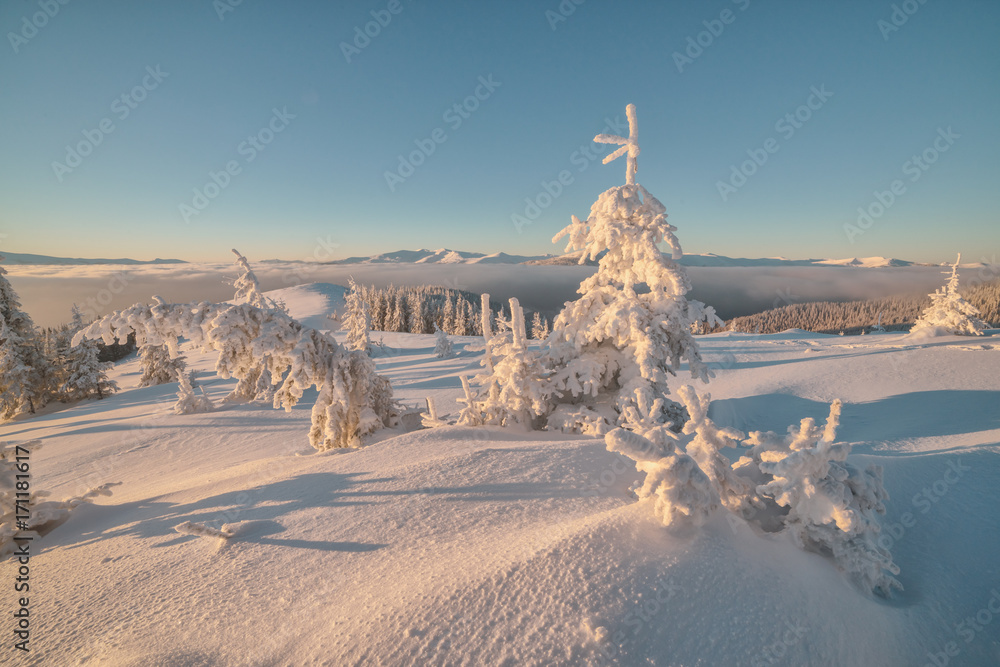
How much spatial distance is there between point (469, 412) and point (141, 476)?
26.9ft

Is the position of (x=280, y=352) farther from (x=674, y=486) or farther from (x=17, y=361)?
(x=17, y=361)

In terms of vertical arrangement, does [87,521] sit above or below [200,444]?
above

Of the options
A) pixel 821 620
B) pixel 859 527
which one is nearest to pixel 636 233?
pixel 859 527

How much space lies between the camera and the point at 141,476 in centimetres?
890

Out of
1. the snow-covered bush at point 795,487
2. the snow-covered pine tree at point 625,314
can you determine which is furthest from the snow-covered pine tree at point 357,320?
the snow-covered bush at point 795,487

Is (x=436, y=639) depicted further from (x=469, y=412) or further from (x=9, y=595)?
(x=469, y=412)

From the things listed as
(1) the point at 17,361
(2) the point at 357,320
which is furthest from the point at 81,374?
(2) the point at 357,320

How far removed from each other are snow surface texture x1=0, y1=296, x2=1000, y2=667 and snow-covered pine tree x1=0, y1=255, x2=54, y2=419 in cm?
2752

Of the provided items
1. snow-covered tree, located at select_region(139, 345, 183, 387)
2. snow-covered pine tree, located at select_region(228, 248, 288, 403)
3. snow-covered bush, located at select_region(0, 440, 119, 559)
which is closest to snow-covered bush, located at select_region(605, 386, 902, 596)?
snow-covered bush, located at select_region(0, 440, 119, 559)

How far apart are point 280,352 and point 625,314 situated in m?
6.30

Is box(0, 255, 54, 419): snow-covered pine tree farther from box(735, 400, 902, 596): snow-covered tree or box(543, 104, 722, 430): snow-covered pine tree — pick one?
box(735, 400, 902, 596): snow-covered tree

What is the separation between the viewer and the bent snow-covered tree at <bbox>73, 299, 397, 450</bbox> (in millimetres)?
5777

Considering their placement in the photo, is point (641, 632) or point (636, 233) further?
point (636, 233)

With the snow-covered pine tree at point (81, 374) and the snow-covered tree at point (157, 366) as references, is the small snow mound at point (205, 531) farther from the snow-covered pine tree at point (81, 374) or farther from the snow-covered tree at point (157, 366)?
the snow-covered tree at point (157, 366)
